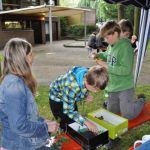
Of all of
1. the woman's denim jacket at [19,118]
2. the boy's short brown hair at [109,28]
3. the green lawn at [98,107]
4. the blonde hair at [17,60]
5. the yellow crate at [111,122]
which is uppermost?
the boy's short brown hair at [109,28]

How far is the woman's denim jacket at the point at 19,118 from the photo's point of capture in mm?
2365

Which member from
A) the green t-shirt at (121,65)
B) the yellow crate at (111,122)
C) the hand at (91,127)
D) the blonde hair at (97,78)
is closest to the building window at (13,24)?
the green t-shirt at (121,65)

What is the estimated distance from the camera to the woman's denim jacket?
2365 mm

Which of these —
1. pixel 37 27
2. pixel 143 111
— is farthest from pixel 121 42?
pixel 37 27

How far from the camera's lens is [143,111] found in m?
4.88

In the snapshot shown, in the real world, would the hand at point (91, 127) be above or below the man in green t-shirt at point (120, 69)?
below

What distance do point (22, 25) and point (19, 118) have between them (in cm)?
2498

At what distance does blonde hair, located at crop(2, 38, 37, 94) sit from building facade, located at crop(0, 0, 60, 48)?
72.3 ft

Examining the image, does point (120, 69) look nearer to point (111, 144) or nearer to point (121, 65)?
point (121, 65)

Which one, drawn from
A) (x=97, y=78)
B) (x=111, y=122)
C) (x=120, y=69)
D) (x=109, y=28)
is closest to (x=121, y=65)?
(x=120, y=69)

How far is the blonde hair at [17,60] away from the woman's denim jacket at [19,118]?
0.18 feet

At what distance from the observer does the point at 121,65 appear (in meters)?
4.42

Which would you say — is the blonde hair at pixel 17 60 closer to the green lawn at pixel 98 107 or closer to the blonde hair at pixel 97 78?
the blonde hair at pixel 97 78

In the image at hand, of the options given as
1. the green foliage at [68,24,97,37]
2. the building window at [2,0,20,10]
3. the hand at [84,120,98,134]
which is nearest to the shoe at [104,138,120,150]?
the hand at [84,120,98,134]
